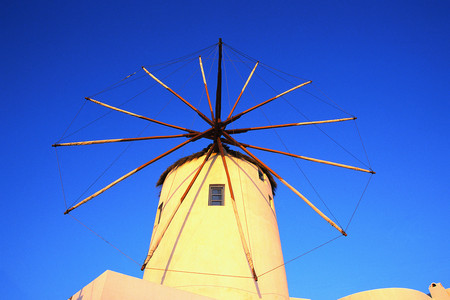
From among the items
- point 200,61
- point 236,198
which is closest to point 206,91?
point 200,61

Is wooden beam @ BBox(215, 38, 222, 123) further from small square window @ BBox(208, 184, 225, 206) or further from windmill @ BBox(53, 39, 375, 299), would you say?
small square window @ BBox(208, 184, 225, 206)

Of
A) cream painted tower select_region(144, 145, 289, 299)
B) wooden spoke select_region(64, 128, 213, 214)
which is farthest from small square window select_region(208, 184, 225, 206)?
wooden spoke select_region(64, 128, 213, 214)

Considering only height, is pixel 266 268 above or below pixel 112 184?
below

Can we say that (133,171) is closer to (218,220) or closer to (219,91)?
(218,220)

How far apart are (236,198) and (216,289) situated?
3.15 metres

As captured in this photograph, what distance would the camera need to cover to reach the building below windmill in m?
9.70

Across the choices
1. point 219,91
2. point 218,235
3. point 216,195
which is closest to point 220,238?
point 218,235

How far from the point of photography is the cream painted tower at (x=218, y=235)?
9.73 metres

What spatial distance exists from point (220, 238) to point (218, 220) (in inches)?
25.3

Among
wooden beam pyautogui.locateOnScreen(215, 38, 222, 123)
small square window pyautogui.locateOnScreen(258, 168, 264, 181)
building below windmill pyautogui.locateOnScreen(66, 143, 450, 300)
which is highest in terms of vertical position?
wooden beam pyautogui.locateOnScreen(215, 38, 222, 123)

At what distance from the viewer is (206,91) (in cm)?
1472

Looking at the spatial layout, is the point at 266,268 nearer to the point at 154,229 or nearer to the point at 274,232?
the point at 274,232

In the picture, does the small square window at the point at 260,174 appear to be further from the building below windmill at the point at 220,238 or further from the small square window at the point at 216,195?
the small square window at the point at 216,195

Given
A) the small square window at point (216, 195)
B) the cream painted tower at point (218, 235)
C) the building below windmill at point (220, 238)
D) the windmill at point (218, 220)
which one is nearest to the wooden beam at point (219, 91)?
the windmill at point (218, 220)
